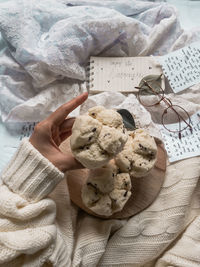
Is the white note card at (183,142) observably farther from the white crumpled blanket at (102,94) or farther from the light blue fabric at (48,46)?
the light blue fabric at (48,46)

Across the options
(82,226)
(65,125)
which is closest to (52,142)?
(65,125)

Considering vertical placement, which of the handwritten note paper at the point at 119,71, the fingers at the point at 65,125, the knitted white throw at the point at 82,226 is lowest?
the knitted white throw at the point at 82,226

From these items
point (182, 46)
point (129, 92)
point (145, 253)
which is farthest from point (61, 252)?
point (182, 46)

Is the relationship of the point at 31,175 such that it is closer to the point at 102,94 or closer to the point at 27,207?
the point at 27,207

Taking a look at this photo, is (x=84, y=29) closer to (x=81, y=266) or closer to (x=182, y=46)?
(x=182, y=46)

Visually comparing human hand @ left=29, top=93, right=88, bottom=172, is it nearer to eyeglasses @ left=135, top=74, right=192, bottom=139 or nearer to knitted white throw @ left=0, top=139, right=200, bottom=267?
knitted white throw @ left=0, top=139, right=200, bottom=267

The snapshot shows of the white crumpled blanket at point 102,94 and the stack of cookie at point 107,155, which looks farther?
the white crumpled blanket at point 102,94

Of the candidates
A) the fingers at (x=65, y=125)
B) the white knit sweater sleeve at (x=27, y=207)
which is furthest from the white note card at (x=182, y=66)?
the white knit sweater sleeve at (x=27, y=207)
